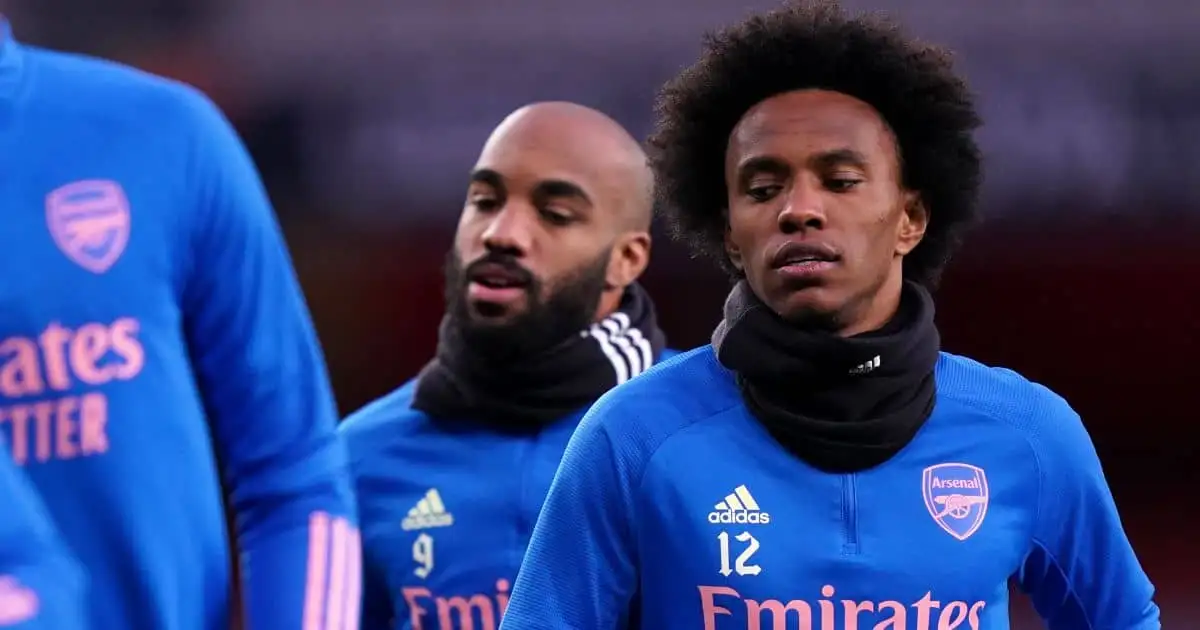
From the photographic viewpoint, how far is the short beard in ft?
12.7

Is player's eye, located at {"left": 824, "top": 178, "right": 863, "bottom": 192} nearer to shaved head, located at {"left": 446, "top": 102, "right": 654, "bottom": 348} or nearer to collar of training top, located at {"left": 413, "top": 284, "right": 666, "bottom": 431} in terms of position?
collar of training top, located at {"left": 413, "top": 284, "right": 666, "bottom": 431}

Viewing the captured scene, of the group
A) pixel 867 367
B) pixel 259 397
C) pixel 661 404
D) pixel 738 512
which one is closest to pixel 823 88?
pixel 867 367

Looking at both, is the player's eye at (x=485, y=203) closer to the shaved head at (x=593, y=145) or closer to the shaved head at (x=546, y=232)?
the shaved head at (x=546, y=232)

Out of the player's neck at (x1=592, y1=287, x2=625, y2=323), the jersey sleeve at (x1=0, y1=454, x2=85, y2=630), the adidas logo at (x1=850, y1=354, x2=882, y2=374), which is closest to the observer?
the jersey sleeve at (x1=0, y1=454, x2=85, y2=630)

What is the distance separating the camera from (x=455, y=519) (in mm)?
3676

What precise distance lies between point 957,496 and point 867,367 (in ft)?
0.75

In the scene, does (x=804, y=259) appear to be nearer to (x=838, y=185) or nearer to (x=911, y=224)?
(x=838, y=185)

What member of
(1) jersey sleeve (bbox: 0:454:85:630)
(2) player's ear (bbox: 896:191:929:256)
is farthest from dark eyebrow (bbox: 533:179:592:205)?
(1) jersey sleeve (bbox: 0:454:85:630)

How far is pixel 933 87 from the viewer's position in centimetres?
309

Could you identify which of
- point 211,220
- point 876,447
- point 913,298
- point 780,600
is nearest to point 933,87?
point 913,298

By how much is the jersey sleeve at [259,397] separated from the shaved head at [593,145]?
192 centimetres

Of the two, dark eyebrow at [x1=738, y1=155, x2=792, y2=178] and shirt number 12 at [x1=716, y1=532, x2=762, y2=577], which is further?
dark eyebrow at [x1=738, y1=155, x2=792, y2=178]

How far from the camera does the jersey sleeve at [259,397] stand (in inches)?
82.7

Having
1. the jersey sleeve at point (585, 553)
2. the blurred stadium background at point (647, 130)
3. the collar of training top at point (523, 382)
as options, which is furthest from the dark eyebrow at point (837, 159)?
the blurred stadium background at point (647, 130)
